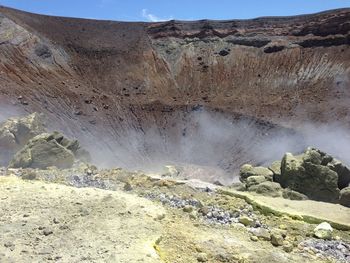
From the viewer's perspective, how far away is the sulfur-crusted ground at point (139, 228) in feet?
27.5

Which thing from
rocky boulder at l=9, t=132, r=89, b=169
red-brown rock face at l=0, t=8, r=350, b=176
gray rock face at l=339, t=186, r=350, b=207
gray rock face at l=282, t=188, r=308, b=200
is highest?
red-brown rock face at l=0, t=8, r=350, b=176

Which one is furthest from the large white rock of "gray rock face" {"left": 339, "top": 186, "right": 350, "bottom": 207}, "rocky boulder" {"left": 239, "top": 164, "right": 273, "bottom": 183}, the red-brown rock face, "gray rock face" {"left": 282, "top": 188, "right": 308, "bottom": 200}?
the red-brown rock face

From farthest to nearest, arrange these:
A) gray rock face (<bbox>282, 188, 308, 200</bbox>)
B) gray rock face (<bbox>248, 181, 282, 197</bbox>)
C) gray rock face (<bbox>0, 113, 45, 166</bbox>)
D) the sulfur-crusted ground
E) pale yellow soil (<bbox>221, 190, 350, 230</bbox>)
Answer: gray rock face (<bbox>0, 113, 45, 166</bbox>) → gray rock face (<bbox>248, 181, 282, 197</bbox>) → gray rock face (<bbox>282, 188, 308, 200</bbox>) → pale yellow soil (<bbox>221, 190, 350, 230</bbox>) → the sulfur-crusted ground

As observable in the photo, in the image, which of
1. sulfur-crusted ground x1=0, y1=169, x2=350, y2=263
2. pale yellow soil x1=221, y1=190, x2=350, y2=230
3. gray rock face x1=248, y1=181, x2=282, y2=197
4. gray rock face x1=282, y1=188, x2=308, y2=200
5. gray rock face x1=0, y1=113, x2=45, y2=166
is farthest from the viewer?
gray rock face x1=0, y1=113, x2=45, y2=166

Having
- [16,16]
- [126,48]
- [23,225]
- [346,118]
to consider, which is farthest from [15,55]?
[23,225]

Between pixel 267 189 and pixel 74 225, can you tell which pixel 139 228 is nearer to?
pixel 74 225

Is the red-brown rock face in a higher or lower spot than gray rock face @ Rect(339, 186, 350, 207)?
higher

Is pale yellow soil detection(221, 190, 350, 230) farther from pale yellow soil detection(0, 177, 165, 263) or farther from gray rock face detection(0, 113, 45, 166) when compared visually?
gray rock face detection(0, 113, 45, 166)

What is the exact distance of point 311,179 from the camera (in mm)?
17734

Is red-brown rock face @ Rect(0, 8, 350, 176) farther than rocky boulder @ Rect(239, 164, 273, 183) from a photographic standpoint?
Yes

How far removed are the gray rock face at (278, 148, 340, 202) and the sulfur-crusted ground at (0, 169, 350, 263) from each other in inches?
213

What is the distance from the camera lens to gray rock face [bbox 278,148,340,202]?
1766cm

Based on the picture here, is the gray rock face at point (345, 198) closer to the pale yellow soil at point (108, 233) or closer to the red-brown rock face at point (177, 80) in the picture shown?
the pale yellow soil at point (108, 233)

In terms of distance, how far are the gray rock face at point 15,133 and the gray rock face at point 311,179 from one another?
14.9 metres
